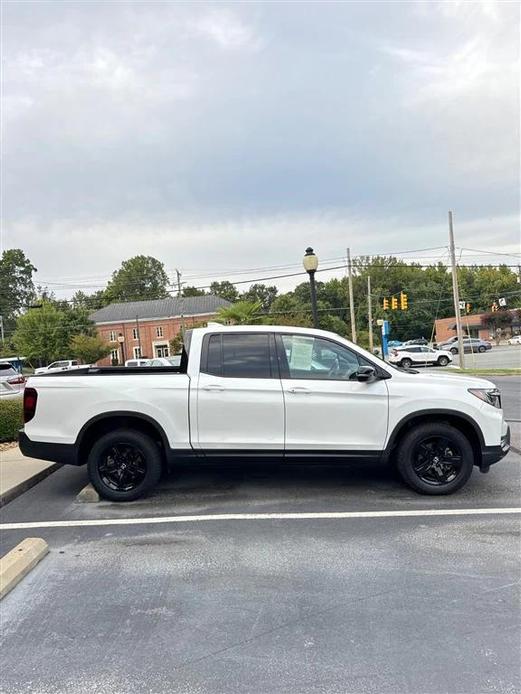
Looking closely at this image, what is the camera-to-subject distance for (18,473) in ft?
20.7

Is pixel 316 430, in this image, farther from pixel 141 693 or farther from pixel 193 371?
pixel 141 693

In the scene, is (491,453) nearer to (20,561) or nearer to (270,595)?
(270,595)

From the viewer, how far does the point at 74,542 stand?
4.29 meters

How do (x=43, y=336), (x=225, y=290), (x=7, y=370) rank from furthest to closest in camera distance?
(x=225, y=290)
(x=43, y=336)
(x=7, y=370)

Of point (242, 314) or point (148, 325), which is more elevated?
point (148, 325)

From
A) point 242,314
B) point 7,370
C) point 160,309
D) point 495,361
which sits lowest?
point 495,361

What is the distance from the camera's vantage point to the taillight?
5.27m

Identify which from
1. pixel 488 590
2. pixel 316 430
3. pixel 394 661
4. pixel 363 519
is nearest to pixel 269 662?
pixel 394 661

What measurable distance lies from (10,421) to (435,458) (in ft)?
23.1

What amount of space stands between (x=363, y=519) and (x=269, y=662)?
2186mm

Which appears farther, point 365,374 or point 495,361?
point 495,361

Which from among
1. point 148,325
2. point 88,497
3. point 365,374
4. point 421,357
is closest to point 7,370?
point 88,497

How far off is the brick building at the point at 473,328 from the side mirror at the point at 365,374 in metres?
71.1

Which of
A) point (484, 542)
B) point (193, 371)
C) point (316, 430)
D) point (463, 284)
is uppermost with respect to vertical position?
point (463, 284)
